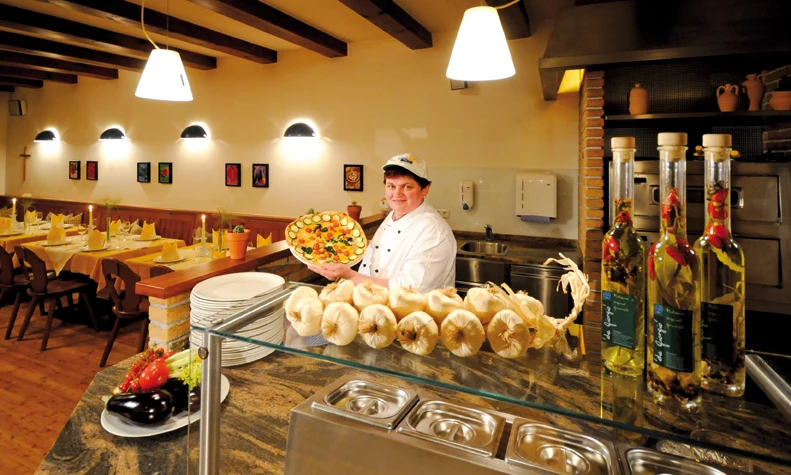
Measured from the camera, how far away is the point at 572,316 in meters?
0.78

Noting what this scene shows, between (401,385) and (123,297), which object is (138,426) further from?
(123,297)

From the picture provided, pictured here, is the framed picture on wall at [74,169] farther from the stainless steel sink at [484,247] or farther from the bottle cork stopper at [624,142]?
the bottle cork stopper at [624,142]

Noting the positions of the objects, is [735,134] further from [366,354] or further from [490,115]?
[366,354]

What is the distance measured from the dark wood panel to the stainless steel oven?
6.01 meters

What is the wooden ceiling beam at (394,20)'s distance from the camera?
3.62m

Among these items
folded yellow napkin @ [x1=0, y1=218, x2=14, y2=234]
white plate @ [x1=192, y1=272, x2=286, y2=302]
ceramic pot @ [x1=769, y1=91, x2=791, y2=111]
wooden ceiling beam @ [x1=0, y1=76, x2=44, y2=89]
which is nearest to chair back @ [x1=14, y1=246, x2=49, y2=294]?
folded yellow napkin @ [x1=0, y1=218, x2=14, y2=234]

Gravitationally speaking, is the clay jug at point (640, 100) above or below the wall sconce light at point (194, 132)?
below

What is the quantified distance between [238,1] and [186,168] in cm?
359

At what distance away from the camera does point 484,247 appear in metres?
4.61

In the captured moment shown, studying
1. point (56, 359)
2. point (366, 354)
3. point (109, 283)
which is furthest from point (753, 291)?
point (56, 359)

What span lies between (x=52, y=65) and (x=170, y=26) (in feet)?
11.2

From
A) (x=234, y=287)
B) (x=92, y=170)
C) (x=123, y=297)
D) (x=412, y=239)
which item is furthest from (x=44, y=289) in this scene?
(x=92, y=170)

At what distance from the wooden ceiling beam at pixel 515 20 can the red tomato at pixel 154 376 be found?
3071 mm

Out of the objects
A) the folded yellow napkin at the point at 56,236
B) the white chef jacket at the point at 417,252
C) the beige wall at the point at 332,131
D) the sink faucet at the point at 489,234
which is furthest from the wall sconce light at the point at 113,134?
the white chef jacket at the point at 417,252
